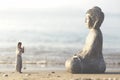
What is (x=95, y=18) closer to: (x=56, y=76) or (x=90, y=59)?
(x=90, y=59)

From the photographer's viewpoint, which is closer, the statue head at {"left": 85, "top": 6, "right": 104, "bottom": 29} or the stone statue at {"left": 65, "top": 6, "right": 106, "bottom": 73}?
the stone statue at {"left": 65, "top": 6, "right": 106, "bottom": 73}

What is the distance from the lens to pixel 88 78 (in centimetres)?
2420

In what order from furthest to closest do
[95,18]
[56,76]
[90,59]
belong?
[95,18]
[90,59]
[56,76]

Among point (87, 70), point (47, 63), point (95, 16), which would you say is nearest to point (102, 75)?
point (87, 70)

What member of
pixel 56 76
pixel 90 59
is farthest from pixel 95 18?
pixel 56 76

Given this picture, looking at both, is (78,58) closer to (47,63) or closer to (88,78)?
(88,78)

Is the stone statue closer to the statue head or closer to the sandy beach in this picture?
the statue head

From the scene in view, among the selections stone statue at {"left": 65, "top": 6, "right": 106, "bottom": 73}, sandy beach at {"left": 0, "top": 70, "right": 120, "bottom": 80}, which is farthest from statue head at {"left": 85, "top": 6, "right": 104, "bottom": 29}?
sandy beach at {"left": 0, "top": 70, "right": 120, "bottom": 80}

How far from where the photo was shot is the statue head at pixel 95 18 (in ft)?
88.4

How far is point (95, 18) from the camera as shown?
88.7ft

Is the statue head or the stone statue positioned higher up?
the statue head

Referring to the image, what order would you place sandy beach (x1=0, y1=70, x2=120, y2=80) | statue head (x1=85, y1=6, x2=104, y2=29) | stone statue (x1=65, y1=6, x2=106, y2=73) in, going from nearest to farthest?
1. sandy beach (x1=0, y1=70, x2=120, y2=80)
2. stone statue (x1=65, y1=6, x2=106, y2=73)
3. statue head (x1=85, y1=6, x2=104, y2=29)

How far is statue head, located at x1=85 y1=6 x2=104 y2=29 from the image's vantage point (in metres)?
27.0

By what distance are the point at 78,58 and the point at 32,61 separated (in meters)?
12.6
